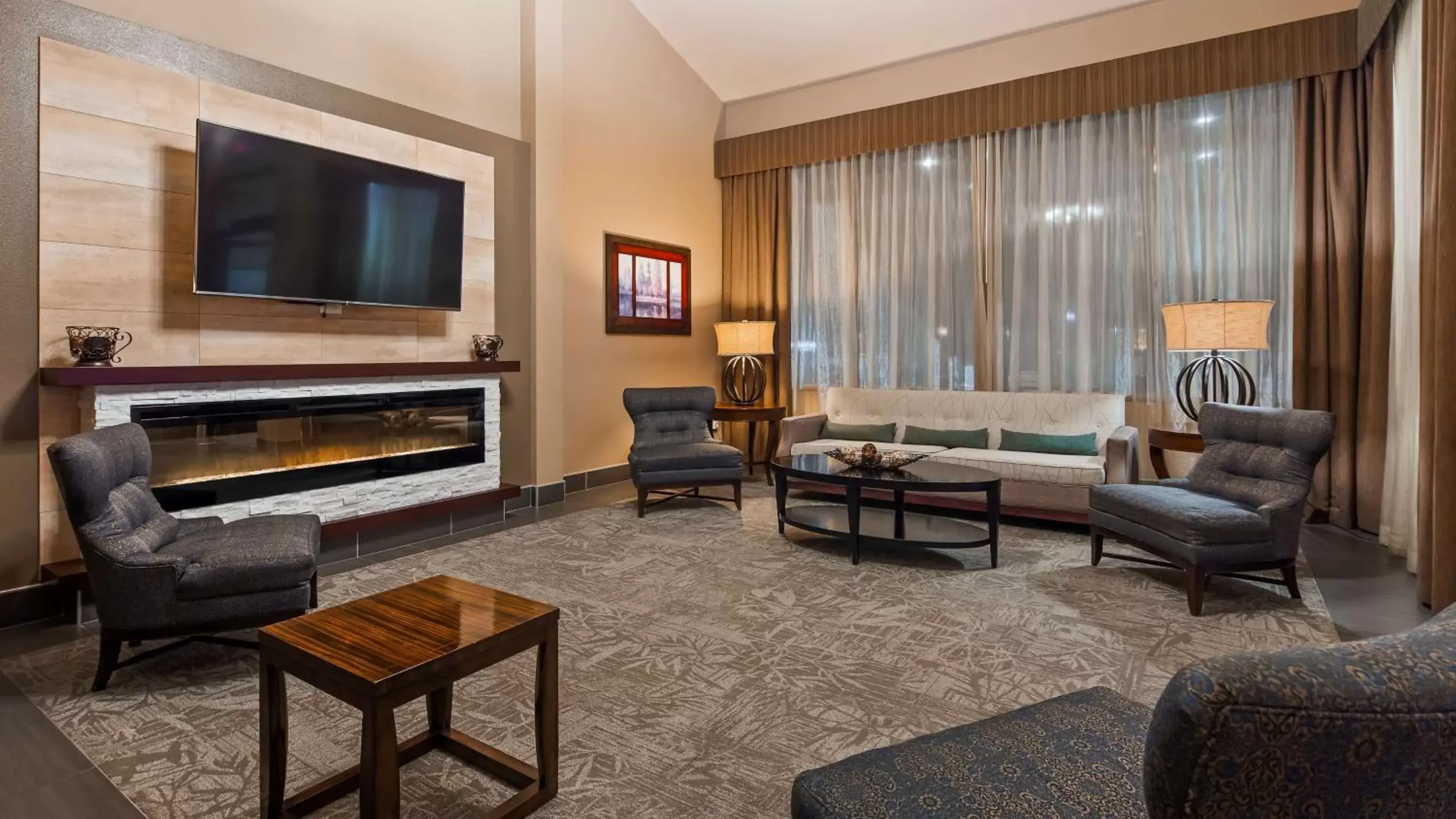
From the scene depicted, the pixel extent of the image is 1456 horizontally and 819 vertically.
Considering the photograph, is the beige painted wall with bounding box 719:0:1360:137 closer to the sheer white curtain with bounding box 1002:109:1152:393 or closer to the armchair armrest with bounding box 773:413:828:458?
the sheer white curtain with bounding box 1002:109:1152:393

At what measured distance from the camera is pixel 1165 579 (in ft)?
12.3

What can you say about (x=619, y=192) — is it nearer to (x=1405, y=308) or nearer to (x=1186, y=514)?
(x=1186, y=514)

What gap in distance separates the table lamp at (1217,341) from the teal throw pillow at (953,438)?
4.32 ft

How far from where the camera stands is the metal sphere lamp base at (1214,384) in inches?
187

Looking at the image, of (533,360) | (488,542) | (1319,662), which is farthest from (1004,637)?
(533,360)

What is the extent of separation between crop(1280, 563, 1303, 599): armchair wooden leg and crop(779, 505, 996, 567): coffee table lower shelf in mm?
1262

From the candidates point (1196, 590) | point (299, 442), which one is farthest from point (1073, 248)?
point (299, 442)

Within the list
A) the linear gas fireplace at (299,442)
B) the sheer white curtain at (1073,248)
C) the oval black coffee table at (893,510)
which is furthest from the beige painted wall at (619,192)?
the sheer white curtain at (1073,248)

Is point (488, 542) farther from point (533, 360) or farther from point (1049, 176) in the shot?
point (1049, 176)

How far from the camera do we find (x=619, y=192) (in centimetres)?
647

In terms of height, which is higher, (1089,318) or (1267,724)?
(1089,318)

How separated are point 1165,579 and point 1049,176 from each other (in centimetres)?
343

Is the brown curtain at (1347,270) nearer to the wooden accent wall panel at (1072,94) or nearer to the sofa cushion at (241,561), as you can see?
the wooden accent wall panel at (1072,94)

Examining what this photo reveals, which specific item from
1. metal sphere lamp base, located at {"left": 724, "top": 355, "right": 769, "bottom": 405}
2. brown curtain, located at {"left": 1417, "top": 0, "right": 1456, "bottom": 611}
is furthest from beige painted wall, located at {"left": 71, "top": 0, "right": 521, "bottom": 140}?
brown curtain, located at {"left": 1417, "top": 0, "right": 1456, "bottom": 611}
